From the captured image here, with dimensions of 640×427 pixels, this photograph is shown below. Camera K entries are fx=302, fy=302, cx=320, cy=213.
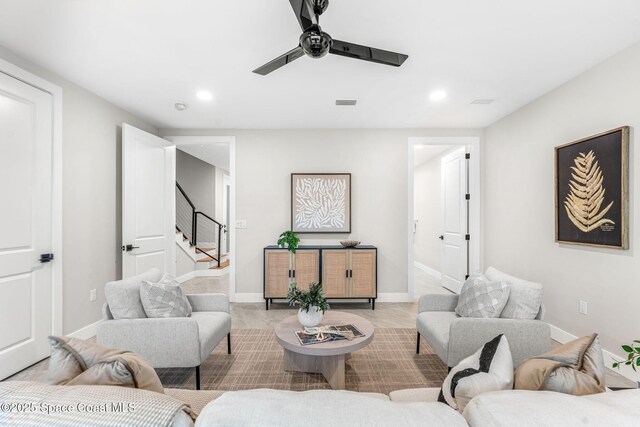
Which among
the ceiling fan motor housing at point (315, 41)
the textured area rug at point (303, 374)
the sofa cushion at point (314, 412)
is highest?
the ceiling fan motor housing at point (315, 41)

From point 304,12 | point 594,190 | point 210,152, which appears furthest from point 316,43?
point 210,152

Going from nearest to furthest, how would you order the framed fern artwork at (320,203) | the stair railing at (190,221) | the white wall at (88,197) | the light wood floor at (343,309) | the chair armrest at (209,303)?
1. the chair armrest at (209,303)
2. the white wall at (88,197)
3. the light wood floor at (343,309)
4. the framed fern artwork at (320,203)
5. the stair railing at (190,221)

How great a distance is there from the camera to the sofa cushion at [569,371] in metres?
0.93

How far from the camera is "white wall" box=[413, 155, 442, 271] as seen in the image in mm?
6001

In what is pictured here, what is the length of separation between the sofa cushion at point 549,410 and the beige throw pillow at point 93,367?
105cm

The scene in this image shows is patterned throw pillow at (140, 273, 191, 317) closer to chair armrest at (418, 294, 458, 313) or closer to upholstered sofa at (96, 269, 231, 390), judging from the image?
upholstered sofa at (96, 269, 231, 390)

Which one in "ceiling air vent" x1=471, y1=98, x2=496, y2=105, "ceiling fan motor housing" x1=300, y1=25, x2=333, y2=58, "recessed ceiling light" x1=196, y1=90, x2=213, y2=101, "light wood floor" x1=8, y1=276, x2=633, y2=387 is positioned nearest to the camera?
"ceiling fan motor housing" x1=300, y1=25, x2=333, y2=58

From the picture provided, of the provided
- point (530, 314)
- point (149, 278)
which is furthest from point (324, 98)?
point (530, 314)

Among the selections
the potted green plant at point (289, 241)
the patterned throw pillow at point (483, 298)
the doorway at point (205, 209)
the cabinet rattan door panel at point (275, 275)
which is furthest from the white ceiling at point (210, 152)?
the patterned throw pillow at point (483, 298)

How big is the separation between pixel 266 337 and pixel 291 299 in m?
1.01

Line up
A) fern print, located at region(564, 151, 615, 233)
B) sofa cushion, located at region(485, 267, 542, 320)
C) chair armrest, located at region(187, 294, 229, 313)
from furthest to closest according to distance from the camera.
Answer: chair armrest, located at region(187, 294, 229, 313) → fern print, located at region(564, 151, 615, 233) → sofa cushion, located at region(485, 267, 542, 320)

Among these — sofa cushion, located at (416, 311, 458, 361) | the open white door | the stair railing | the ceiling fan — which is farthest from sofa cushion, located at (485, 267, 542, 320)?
the stair railing

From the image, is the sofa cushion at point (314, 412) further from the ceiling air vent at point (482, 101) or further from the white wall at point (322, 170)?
the white wall at point (322, 170)

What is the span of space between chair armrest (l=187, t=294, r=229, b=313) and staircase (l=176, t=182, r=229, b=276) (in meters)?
3.40
